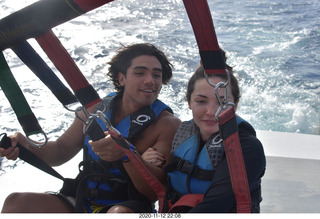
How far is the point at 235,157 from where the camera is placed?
2.93 feet

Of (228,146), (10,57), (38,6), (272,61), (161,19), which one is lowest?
A: (228,146)

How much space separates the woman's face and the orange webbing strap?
0.27 metres

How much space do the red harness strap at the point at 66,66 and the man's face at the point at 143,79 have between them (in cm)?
41

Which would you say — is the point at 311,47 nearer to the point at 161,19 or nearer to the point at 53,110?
the point at 161,19

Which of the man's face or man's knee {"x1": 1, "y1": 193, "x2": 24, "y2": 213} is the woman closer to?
the man's face

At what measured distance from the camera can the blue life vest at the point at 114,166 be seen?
1.33m

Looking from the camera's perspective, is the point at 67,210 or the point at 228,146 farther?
the point at 67,210

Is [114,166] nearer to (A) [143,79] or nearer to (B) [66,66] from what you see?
(A) [143,79]

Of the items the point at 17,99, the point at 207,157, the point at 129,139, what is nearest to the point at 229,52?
the point at 129,139

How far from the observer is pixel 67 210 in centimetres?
139

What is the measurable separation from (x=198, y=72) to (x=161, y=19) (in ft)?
23.0

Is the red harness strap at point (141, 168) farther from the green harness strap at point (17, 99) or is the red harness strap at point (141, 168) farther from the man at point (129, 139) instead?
the green harness strap at point (17, 99)

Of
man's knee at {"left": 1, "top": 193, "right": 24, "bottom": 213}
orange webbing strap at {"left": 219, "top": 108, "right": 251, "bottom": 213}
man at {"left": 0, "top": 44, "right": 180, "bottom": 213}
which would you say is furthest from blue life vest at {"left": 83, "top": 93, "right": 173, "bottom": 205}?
orange webbing strap at {"left": 219, "top": 108, "right": 251, "bottom": 213}

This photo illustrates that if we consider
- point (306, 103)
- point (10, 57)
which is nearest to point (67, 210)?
point (306, 103)
